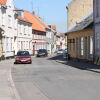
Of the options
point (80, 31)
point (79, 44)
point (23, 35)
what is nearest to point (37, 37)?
point (23, 35)

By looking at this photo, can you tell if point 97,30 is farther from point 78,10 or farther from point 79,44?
point 78,10

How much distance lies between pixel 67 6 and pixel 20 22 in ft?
30.6

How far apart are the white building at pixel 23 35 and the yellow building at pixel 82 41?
40.9 ft

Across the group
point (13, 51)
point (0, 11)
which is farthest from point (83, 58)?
point (13, 51)

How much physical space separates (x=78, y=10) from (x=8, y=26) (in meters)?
11.8

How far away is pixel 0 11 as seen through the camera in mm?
50281

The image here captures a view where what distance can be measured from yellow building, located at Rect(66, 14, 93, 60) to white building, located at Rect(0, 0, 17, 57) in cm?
831

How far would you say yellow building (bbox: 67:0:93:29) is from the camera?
59.2 m

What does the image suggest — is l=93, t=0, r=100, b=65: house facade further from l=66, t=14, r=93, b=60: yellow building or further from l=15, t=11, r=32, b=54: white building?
l=15, t=11, r=32, b=54: white building

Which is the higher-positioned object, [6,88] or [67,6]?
[67,6]

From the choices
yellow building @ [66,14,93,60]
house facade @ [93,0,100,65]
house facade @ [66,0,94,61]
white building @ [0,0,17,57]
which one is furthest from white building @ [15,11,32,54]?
house facade @ [93,0,100,65]

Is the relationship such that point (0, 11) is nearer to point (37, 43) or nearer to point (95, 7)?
point (95, 7)

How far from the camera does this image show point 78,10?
2397 inches

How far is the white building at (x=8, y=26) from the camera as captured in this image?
52.0 metres
